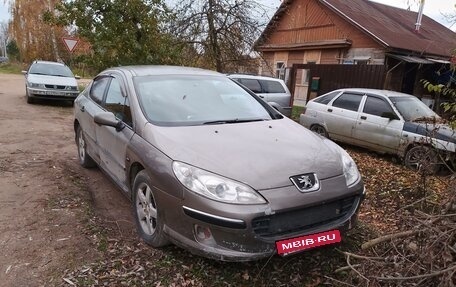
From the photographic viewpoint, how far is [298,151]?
3.21 m

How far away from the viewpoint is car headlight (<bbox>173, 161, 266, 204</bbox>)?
8.91 ft

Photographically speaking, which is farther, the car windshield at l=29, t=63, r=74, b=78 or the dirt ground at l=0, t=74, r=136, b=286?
the car windshield at l=29, t=63, r=74, b=78

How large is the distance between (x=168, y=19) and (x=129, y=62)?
2182 mm

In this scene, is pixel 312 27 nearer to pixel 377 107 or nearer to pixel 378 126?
pixel 377 107

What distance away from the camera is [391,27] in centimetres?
1900

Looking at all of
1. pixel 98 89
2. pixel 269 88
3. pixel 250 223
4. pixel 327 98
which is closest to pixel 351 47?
pixel 269 88

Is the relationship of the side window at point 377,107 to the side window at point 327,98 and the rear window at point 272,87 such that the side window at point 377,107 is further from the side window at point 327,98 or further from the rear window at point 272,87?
the rear window at point 272,87

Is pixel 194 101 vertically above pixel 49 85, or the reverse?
pixel 194 101

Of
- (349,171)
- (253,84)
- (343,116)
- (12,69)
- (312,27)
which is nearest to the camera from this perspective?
(349,171)

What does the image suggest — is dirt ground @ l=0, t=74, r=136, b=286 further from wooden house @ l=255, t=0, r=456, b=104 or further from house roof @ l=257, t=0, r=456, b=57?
house roof @ l=257, t=0, r=456, b=57

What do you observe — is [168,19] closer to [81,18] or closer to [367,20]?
[81,18]

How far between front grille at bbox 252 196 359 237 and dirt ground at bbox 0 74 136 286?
155 cm

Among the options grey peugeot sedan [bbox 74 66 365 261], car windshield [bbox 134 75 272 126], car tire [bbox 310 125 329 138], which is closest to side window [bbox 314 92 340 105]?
car tire [bbox 310 125 329 138]

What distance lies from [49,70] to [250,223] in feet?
43.7
